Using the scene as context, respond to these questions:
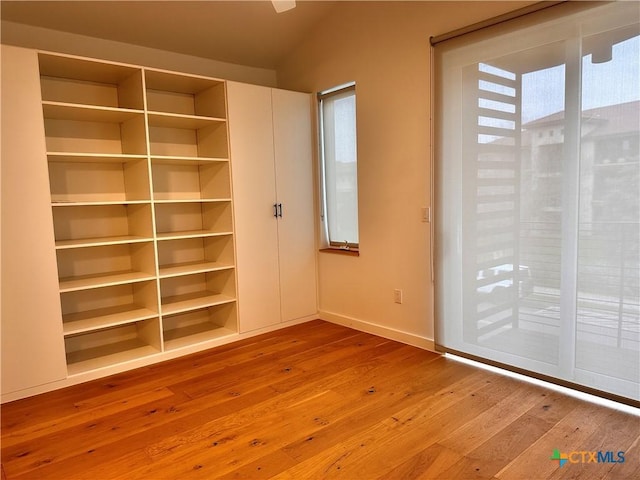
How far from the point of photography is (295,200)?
3.98m

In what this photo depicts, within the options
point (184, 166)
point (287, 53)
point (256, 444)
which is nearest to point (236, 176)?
point (184, 166)

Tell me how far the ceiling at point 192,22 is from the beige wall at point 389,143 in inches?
12.9

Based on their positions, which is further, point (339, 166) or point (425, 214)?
point (339, 166)

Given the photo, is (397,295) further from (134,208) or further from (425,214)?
(134,208)

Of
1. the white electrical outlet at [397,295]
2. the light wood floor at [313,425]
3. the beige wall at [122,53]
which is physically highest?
the beige wall at [122,53]

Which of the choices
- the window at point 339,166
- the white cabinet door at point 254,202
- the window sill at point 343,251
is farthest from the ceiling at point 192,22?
the window sill at point 343,251

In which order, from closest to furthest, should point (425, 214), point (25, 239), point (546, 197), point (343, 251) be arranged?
point (546, 197) < point (25, 239) < point (425, 214) < point (343, 251)

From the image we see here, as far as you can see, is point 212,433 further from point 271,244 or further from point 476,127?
point 476,127

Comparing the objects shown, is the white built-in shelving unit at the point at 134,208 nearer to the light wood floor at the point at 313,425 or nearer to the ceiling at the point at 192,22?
the ceiling at the point at 192,22

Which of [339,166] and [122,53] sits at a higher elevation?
[122,53]

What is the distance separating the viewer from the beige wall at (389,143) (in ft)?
10.1

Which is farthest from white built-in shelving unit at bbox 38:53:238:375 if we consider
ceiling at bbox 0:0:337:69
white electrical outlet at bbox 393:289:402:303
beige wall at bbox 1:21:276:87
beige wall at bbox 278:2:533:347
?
white electrical outlet at bbox 393:289:402:303

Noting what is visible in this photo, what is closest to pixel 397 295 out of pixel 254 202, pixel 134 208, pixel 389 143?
pixel 389 143

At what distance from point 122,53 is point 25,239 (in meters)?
1.70
